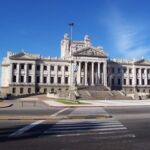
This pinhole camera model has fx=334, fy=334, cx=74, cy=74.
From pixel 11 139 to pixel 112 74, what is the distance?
392ft

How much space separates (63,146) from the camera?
11.5 meters

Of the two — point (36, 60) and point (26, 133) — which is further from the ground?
point (36, 60)

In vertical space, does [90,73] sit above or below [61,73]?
below

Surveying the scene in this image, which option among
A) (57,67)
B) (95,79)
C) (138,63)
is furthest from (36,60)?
(138,63)

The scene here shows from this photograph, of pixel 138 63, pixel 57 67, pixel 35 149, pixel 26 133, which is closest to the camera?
pixel 35 149

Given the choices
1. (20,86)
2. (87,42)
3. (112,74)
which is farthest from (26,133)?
(87,42)

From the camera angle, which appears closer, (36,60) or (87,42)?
(36,60)

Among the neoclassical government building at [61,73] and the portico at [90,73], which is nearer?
the neoclassical government building at [61,73]

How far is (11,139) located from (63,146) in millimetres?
2615

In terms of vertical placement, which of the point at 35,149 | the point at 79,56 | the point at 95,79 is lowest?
the point at 35,149

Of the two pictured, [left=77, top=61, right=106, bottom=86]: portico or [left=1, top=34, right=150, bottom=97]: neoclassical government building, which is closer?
[left=1, top=34, right=150, bottom=97]: neoclassical government building

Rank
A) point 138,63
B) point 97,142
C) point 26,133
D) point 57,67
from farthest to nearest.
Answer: point 138,63, point 57,67, point 26,133, point 97,142

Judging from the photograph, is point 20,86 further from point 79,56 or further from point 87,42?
point 87,42

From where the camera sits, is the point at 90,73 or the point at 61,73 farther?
the point at 61,73
